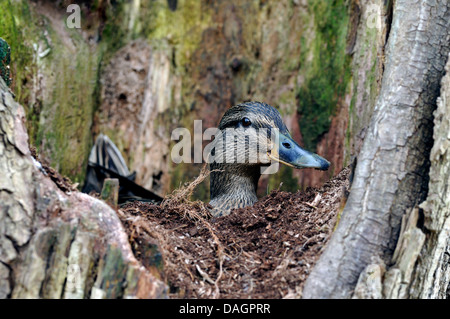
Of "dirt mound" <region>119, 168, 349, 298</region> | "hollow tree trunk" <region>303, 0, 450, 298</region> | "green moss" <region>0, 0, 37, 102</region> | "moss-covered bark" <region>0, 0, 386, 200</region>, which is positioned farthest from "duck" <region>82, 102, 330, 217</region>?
"green moss" <region>0, 0, 37, 102</region>

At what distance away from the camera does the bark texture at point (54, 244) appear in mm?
2383

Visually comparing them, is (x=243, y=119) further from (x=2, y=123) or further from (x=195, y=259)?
(x=2, y=123)

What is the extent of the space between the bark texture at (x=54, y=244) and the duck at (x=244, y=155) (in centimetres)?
179

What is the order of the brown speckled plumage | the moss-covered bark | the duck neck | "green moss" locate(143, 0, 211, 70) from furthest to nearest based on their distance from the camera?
"green moss" locate(143, 0, 211, 70), the moss-covered bark, the duck neck, the brown speckled plumage

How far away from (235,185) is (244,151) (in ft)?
1.12

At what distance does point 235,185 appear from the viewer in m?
4.70

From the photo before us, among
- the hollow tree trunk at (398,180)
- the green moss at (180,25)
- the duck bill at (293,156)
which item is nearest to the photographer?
the hollow tree trunk at (398,180)

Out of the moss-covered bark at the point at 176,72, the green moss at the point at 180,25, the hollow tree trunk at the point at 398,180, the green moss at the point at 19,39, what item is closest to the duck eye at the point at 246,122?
the moss-covered bark at the point at 176,72

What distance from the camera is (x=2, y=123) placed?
2.58m

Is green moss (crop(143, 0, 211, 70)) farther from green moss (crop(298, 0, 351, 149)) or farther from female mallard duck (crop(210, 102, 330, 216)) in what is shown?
female mallard duck (crop(210, 102, 330, 216))

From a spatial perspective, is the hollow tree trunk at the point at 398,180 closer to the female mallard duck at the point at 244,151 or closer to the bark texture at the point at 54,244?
the bark texture at the point at 54,244

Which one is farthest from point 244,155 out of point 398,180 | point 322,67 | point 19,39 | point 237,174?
point 19,39

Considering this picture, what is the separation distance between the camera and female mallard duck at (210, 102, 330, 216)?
14.0ft
